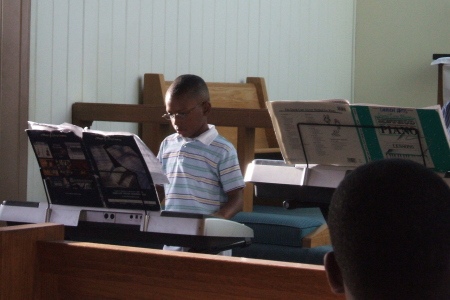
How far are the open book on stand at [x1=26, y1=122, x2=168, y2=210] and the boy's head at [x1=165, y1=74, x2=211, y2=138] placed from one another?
0.55 metres

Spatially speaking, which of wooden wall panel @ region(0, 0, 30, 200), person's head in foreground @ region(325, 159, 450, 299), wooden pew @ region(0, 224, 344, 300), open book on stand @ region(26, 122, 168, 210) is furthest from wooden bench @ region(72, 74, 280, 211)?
person's head in foreground @ region(325, 159, 450, 299)

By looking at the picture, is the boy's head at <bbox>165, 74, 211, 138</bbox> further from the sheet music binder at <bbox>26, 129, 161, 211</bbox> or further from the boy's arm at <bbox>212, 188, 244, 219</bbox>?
the sheet music binder at <bbox>26, 129, 161, 211</bbox>

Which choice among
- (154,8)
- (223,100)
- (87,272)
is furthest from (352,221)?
(223,100)

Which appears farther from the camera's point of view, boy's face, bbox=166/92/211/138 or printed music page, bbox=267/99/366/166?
boy's face, bbox=166/92/211/138

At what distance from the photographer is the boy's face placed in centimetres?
254

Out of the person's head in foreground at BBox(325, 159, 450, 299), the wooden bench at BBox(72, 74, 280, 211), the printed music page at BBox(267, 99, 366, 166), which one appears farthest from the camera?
the wooden bench at BBox(72, 74, 280, 211)

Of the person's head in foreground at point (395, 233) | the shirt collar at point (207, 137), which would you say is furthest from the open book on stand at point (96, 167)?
the person's head in foreground at point (395, 233)

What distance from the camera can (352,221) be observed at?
1.98 ft

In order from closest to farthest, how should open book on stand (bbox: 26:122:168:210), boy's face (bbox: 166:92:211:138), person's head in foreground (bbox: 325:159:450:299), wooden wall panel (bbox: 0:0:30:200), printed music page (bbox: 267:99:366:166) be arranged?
person's head in foreground (bbox: 325:159:450:299), open book on stand (bbox: 26:122:168:210), printed music page (bbox: 267:99:366:166), boy's face (bbox: 166:92:211:138), wooden wall panel (bbox: 0:0:30:200)

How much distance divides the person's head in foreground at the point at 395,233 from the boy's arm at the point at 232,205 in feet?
5.77

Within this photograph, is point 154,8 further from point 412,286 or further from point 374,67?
point 374,67

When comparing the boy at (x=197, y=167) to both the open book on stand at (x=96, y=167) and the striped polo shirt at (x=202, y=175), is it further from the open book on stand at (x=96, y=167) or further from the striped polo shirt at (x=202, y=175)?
the open book on stand at (x=96, y=167)

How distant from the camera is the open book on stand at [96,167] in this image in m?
1.95

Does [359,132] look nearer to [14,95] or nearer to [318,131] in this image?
[318,131]
